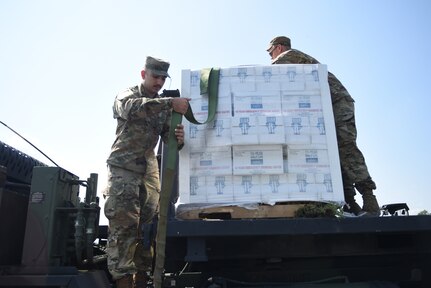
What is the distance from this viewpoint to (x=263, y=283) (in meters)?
3.18

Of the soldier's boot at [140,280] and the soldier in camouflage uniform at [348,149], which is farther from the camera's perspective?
the soldier in camouflage uniform at [348,149]

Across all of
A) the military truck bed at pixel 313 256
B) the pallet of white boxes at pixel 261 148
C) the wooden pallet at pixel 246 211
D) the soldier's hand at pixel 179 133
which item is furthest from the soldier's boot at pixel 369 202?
the soldier's hand at pixel 179 133

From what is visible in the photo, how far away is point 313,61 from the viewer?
14.3 ft

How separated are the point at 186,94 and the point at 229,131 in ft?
1.73

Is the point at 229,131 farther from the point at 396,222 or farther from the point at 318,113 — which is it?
the point at 396,222

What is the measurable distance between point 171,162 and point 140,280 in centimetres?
118

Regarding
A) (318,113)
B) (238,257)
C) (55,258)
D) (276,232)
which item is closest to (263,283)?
(238,257)

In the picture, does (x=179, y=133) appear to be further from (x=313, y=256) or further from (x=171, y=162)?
(x=313, y=256)

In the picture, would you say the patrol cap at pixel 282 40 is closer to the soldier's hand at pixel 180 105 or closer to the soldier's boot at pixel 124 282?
the soldier's hand at pixel 180 105

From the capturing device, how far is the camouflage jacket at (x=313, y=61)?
167 inches

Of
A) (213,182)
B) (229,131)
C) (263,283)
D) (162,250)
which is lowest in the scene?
(263,283)

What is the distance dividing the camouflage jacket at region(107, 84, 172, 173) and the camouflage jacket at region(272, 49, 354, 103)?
1.45m

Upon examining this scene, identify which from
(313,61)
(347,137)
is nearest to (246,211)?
(347,137)

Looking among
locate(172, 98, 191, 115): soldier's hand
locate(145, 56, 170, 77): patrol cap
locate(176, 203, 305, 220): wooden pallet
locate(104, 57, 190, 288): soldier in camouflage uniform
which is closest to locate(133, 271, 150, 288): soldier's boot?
locate(104, 57, 190, 288): soldier in camouflage uniform
